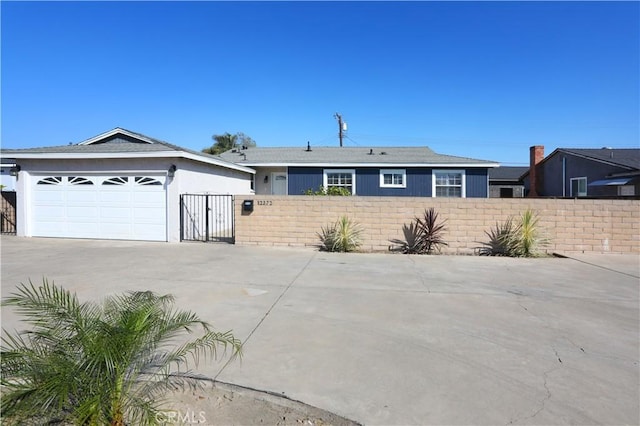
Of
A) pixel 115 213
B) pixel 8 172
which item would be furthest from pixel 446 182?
pixel 8 172

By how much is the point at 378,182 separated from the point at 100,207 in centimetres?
1248

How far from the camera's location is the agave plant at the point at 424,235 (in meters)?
12.2

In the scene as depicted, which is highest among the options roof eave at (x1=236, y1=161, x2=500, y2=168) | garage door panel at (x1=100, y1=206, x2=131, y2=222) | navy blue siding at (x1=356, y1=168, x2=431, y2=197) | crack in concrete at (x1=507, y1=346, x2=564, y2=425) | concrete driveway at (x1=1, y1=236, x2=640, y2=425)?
roof eave at (x1=236, y1=161, x2=500, y2=168)

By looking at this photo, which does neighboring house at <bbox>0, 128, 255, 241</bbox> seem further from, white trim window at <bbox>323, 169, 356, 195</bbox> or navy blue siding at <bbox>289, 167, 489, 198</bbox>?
white trim window at <bbox>323, 169, 356, 195</bbox>

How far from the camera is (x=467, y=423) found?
299cm

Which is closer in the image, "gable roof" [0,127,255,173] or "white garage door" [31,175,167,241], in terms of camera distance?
"gable roof" [0,127,255,173]

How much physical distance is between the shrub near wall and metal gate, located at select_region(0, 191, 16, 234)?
11.2 meters

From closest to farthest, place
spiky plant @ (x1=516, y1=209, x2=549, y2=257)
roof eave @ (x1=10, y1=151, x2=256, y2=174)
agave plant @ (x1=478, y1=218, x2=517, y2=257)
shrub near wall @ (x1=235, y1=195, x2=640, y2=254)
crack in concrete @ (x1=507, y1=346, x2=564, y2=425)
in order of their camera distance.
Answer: crack in concrete @ (x1=507, y1=346, x2=564, y2=425), spiky plant @ (x1=516, y1=209, x2=549, y2=257), agave plant @ (x1=478, y1=218, x2=517, y2=257), shrub near wall @ (x1=235, y1=195, x2=640, y2=254), roof eave @ (x1=10, y1=151, x2=256, y2=174)

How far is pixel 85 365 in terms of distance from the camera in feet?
8.60

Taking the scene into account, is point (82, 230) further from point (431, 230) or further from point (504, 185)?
point (504, 185)

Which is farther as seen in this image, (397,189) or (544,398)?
(397,189)

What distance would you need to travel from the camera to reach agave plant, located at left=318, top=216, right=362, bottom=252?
12180 mm

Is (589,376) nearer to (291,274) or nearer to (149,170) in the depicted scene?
(291,274)

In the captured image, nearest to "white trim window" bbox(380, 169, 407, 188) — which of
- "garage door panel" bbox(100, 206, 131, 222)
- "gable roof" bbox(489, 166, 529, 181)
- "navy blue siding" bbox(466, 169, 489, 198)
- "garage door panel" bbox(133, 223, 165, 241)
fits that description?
"navy blue siding" bbox(466, 169, 489, 198)
